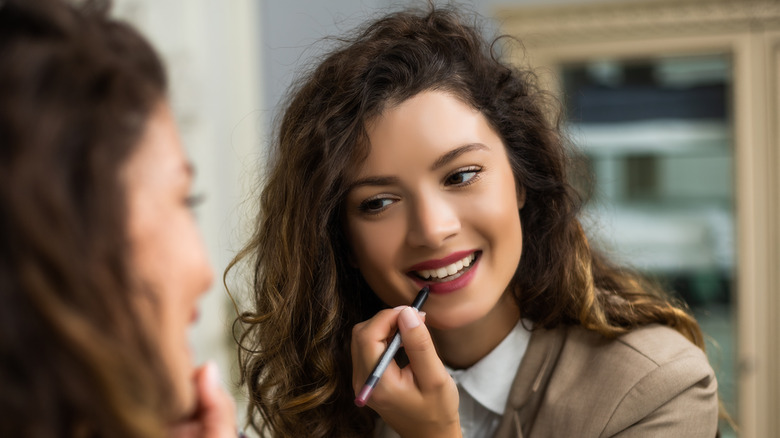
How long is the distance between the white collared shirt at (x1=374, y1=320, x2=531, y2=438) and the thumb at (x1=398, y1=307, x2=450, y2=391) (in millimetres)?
191

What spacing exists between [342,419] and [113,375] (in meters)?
0.63

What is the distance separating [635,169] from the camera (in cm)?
223

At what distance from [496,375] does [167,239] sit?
639 millimetres

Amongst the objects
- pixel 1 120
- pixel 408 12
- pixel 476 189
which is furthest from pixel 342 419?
pixel 1 120

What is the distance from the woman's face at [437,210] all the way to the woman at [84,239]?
0.40 metres

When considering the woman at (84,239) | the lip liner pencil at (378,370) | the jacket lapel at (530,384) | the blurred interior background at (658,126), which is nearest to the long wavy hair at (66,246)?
the woman at (84,239)

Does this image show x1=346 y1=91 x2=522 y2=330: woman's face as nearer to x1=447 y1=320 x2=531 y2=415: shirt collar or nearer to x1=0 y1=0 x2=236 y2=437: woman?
x1=447 y1=320 x2=531 y2=415: shirt collar

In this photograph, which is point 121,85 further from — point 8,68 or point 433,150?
point 433,150

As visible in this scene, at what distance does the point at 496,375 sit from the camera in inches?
40.0

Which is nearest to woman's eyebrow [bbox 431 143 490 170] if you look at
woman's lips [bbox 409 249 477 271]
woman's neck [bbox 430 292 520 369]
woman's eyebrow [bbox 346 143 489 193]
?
woman's eyebrow [bbox 346 143 489 193]

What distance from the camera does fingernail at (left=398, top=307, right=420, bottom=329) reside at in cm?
84

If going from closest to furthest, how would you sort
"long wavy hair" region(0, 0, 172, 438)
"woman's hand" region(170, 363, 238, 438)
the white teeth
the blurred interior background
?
"long wavy hair" region(0, 0, 172, 438) < "woman's hand" region(170, 363, 238, 438) < the white teeth < the blurred interior background

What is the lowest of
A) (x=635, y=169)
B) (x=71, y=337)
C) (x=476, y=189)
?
(x=635, y=169)

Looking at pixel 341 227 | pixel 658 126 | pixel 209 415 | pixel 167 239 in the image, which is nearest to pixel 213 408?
pixel 209 415
